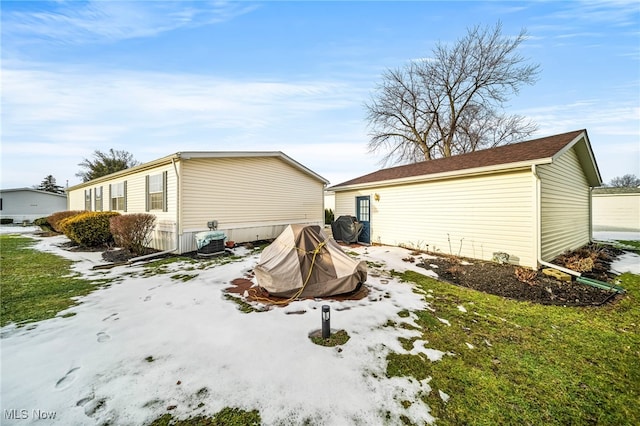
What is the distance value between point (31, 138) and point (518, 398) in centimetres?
2169

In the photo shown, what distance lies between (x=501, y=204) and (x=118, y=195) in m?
16.6

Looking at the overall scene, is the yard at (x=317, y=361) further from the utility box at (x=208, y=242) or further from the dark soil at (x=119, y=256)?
the utility box at (x=208, y=242)

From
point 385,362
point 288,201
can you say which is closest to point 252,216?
point 288,201

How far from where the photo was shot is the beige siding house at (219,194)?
8477 millimetres

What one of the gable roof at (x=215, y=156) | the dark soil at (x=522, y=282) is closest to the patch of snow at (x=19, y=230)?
the gable roof at (x=215, y=156)

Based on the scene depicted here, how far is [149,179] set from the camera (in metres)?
9.78

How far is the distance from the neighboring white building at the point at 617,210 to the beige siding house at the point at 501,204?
35.1 feet

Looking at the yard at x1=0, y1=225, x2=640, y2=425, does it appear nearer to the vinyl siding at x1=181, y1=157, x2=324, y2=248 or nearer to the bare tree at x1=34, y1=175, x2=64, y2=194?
the vinyl siding at x1=181, y1=157, x2=324, y2=248

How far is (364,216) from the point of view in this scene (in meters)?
11.3

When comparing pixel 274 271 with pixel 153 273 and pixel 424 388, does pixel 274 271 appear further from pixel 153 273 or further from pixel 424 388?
pixel 153 273

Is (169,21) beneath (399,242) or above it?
above

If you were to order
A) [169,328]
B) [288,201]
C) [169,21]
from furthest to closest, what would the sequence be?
[288,201] < [169,21] < [169,328]

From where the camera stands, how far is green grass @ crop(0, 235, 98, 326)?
3.92 m

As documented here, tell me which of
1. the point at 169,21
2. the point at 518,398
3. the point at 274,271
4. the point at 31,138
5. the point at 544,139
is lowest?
the point at 518,398
